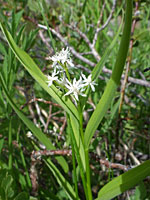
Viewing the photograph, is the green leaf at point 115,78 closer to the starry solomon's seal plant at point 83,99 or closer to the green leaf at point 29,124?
the starry solomon's seal plant at point 83,99

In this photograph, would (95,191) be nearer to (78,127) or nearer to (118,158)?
(118,158)

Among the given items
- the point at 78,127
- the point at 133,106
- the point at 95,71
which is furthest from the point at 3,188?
the point at 133,106

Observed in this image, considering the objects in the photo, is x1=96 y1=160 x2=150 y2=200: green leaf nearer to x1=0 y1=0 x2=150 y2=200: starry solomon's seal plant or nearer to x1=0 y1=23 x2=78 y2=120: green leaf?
x1=0 y1=0 x2=150 y2=200: starry solomon's seal plant

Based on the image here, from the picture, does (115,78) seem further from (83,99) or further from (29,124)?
(29,124)

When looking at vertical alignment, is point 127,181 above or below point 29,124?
below

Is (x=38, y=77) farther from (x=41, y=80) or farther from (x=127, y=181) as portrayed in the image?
(x=127, y=181)

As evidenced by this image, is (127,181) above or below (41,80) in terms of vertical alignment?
below

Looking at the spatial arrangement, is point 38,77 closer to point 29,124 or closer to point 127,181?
point 29,124

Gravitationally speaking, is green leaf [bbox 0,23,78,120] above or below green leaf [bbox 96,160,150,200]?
above

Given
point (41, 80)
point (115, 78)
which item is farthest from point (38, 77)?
point (115, 78)

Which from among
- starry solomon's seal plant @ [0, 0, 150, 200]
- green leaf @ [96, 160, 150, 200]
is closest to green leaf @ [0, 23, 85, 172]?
starry solomon's seal plant @ [0, 0, 150, 200]
